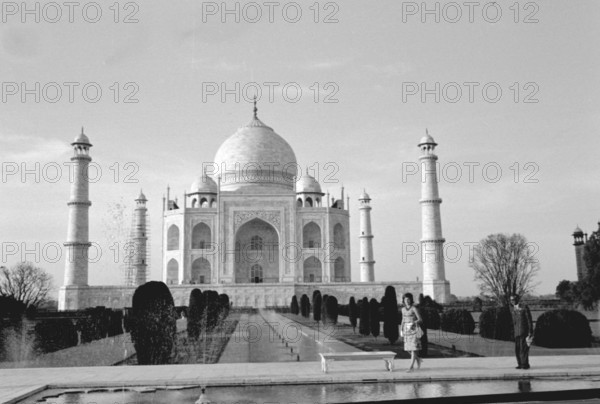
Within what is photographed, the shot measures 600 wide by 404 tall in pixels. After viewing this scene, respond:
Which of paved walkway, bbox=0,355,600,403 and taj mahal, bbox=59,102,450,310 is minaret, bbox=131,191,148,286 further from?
paved walkway, bbox=0,355,600,403

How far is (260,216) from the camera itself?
121ft

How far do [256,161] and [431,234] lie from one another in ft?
44.5

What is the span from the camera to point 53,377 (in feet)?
26.1

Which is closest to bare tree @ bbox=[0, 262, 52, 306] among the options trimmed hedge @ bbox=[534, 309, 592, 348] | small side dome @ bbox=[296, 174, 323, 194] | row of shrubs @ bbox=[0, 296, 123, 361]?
small side dome @ bbox=[296, 174, 323, 194]

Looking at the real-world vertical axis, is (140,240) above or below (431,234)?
above

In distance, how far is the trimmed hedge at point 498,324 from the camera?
13.4 metres

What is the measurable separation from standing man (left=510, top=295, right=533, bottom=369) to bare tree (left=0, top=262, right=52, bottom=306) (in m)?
39.3

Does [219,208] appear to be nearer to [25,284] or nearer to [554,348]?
[25,284]

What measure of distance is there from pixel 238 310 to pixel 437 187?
40.6 feet

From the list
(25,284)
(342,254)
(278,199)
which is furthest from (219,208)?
(25,284)

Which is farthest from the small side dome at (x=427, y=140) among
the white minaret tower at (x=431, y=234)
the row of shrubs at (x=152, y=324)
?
the row of shrubs at (x=152, y=324)

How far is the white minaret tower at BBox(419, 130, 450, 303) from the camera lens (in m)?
31.3

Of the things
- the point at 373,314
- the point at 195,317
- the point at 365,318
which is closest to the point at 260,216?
the point at 365,318

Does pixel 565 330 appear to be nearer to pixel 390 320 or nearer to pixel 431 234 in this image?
pixel 390 320
